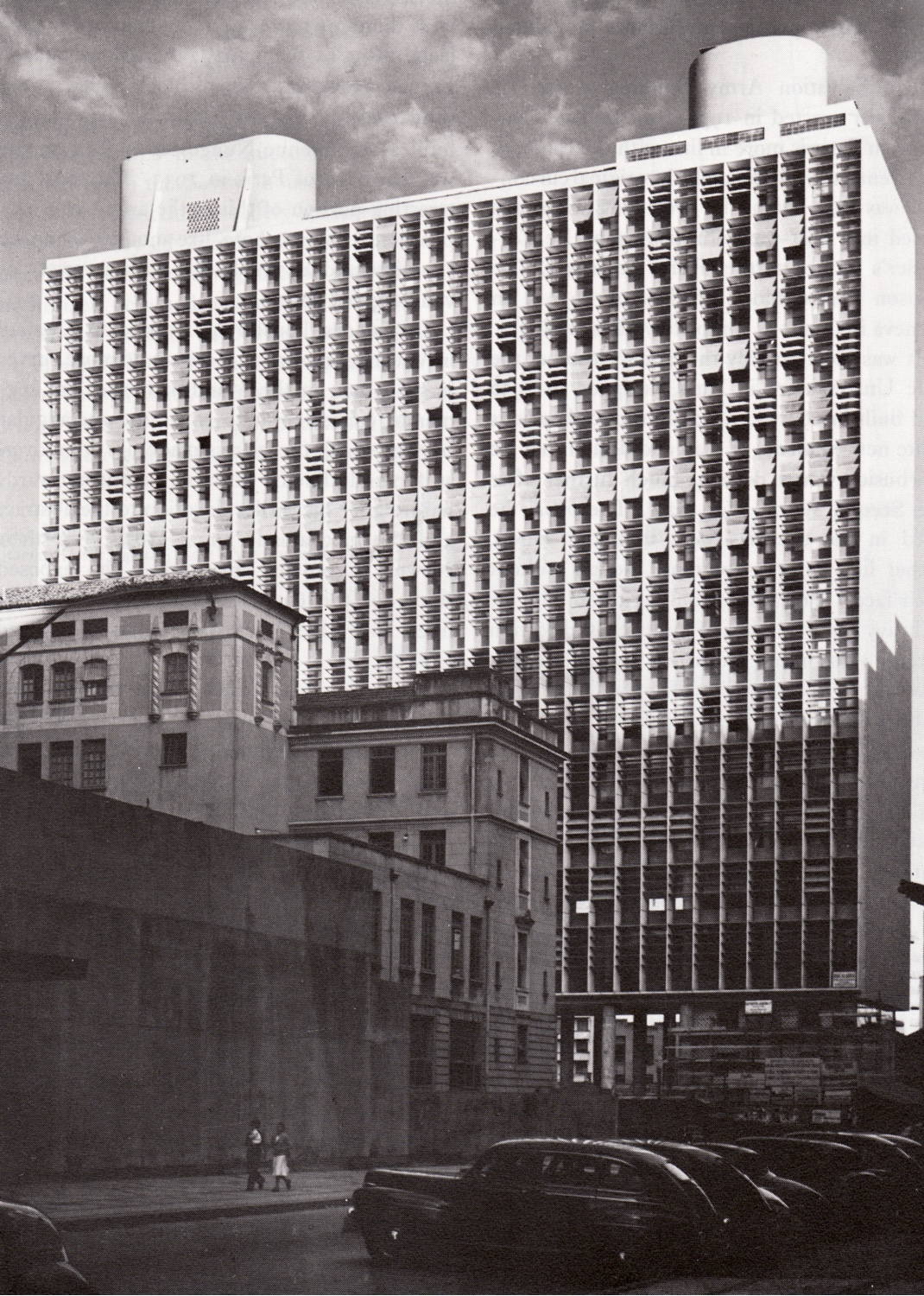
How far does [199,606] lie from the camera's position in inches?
631

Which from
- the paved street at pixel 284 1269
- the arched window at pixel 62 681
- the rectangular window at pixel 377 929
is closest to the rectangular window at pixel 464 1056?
the rectangular window at pixel 377 929

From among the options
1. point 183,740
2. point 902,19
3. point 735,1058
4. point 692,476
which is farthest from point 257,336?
point 692,476

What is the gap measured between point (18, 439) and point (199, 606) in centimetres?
212

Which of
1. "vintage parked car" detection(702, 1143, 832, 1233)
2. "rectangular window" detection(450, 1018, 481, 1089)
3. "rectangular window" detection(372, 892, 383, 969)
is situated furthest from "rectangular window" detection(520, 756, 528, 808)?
"vintage parked car" detection(702, 1143, 832, 1233)

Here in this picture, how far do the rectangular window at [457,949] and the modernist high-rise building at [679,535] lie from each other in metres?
10.3

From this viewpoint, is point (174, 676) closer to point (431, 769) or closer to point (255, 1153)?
point (431, 769)

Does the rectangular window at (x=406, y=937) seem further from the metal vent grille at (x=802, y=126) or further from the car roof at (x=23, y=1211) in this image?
the metal vent grille at (x=802, y=126)

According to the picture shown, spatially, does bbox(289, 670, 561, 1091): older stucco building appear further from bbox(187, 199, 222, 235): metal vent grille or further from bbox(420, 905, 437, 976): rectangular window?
bbox(187, 199, 222, 235): metal vent grille

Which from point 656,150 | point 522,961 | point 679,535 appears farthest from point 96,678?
point 679,535

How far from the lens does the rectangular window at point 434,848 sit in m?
16.9

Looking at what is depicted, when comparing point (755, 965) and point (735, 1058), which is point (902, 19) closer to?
point (735, 1058)

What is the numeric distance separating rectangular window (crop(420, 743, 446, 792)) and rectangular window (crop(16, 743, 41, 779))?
3.95 m

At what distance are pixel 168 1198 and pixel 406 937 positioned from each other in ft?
15.3

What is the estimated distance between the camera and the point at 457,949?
17.5m
